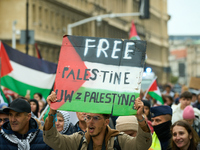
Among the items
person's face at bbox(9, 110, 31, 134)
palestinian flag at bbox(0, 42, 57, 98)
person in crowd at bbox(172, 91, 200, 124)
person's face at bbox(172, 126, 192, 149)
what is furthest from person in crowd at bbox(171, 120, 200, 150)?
palestinian flag at bbox(0, 42, 57, 98)

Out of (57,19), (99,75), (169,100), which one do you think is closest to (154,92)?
(169,100)

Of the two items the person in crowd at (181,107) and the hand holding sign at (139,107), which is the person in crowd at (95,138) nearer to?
the hand holding sign at (139,107)

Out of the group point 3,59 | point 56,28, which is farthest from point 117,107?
point 56,28

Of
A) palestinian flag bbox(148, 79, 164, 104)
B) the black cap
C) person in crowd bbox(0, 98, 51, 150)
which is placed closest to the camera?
person in crowd bbox(0, 98, 51, 150)

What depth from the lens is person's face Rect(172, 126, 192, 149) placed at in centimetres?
645

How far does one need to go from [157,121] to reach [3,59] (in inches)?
211

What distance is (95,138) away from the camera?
558 centimetres

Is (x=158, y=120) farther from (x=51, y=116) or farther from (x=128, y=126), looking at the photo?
(x=51, y=116)

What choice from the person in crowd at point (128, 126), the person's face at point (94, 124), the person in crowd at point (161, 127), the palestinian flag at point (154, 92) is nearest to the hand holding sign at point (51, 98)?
the person's face at point (94, 124)

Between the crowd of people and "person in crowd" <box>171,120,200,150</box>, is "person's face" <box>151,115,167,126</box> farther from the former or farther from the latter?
"person in crowd" <box>171,120,200,150</box>

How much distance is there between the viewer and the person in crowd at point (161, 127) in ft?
24.1

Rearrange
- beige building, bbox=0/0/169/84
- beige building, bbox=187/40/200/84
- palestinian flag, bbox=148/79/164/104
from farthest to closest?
beige building, bbox=187/40/200/84 → beige building, bbox=0/0/169/84 → palestinian flag, bbox=148/79/164/104

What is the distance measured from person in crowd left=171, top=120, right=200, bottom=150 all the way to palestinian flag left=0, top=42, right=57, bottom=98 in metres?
6.21

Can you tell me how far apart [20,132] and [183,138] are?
1835 mm
